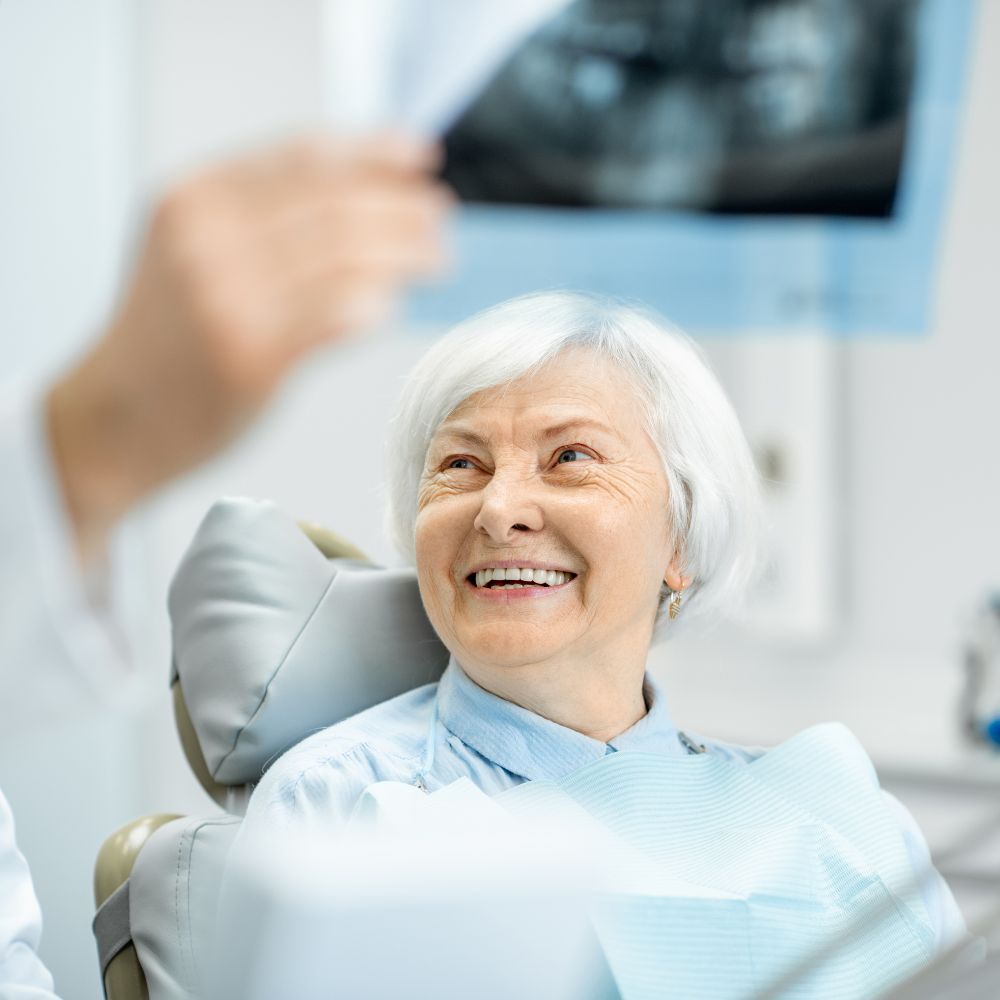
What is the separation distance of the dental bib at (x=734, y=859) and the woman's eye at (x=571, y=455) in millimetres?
310

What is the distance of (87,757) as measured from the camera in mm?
3119

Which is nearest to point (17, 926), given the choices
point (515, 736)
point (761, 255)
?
point (515, 736)

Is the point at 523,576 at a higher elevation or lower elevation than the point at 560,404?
lower

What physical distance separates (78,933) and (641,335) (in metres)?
1.75

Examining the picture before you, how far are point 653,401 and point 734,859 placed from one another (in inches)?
19.1

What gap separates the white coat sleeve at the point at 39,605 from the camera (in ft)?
1.44

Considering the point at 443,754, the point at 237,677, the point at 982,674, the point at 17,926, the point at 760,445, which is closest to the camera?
the point at 17,926

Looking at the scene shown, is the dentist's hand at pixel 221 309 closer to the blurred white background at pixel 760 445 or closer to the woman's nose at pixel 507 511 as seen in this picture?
the woman's nose at pixel 507 511

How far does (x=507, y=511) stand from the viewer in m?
1.47

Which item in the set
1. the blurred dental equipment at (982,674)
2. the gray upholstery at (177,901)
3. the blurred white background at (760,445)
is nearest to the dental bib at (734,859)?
the gray upholstery at (177,901)

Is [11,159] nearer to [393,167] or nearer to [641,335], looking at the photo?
[641,335]

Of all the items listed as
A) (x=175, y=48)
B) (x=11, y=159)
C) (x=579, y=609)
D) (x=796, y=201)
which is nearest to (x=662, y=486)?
(x=579, y=609)

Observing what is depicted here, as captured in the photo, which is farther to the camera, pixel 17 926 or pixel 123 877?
pixel 123 877

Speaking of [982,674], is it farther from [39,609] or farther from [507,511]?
[39,609]
